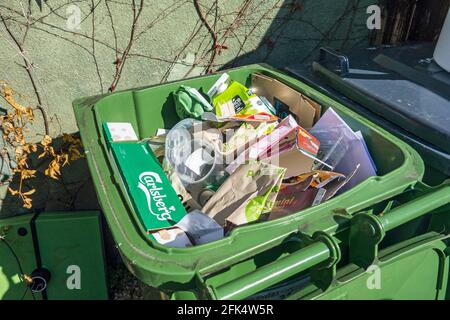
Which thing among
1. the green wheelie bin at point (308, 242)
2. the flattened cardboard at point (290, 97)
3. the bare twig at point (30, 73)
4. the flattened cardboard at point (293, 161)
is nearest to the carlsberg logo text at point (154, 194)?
the green wheelie bin at point (308, 242)

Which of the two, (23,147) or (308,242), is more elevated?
(308,242)

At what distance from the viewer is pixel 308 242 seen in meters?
1.16

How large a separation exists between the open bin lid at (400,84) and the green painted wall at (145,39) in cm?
53

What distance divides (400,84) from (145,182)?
1.15 meters

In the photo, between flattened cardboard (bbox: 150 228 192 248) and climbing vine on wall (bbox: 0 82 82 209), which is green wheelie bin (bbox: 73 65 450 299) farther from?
climbing vine on wall (bbox: 0 82 82 209)

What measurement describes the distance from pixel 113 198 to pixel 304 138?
0.74 m

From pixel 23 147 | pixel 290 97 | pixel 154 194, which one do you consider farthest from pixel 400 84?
pixel 23 147

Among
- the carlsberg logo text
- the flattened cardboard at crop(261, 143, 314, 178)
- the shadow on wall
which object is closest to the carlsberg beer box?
the carlsberg logo text

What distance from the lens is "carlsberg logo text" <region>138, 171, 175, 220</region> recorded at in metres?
1.36

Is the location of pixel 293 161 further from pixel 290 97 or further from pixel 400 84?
pixel 400 84

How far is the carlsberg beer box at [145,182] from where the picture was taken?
1.33m

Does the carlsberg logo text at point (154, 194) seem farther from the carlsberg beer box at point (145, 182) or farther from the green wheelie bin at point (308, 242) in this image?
the green wheelie bin at point (308, 242)

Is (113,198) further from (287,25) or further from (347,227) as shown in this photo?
(287,25)
